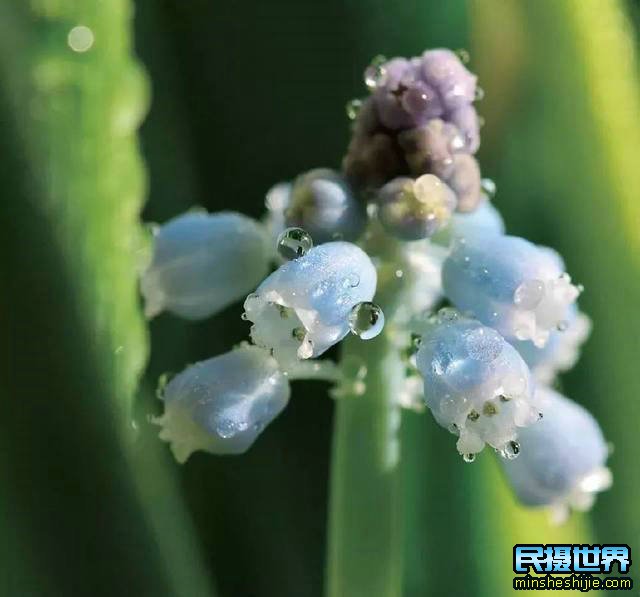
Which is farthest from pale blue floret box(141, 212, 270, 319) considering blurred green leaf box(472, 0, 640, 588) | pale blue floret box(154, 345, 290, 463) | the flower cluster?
blurred green leaf box(472, 0, 640, 588)

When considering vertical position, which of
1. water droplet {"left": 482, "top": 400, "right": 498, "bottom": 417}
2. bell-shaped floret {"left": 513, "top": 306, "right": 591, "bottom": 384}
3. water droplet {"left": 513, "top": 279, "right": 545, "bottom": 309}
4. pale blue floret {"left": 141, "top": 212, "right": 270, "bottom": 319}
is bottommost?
water droplet {"left": 482, "top": 400, "right": 498, "bottom": 417}

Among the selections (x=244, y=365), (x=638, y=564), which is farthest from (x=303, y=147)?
(x=638, y=564)

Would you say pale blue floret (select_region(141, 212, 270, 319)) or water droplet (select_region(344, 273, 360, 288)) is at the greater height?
pale blue floret (select_region(141, 212, 270, 319))

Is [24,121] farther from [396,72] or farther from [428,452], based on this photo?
[428,452]

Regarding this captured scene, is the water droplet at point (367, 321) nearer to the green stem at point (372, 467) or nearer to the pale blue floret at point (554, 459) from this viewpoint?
the green stem at point (372, 467)

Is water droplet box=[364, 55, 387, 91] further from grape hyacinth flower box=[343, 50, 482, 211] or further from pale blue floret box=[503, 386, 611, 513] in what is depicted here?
pale blue floret box=[503, 386, 611, 513]

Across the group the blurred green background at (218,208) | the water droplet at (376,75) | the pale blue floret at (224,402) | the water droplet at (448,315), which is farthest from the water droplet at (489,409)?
the blurred green background at (218,208)

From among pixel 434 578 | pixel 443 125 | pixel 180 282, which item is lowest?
pixel 434 578

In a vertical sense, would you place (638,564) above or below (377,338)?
below

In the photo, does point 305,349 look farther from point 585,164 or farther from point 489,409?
point 585,164
